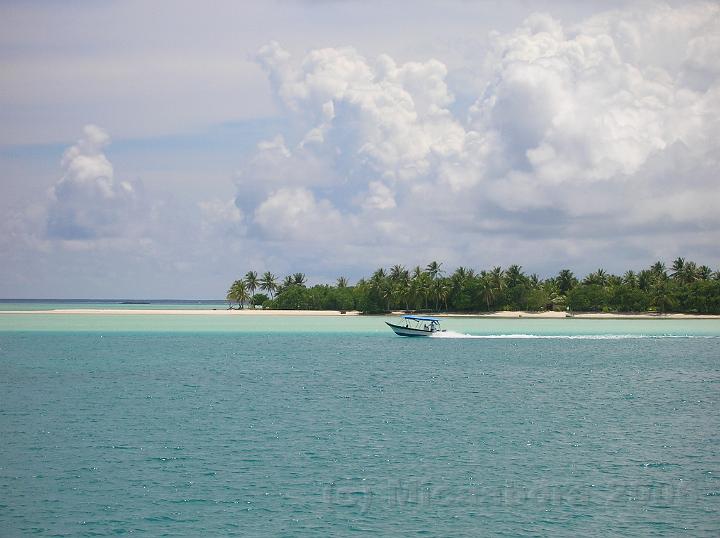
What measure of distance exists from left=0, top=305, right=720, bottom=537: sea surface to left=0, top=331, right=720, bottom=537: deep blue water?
100mm

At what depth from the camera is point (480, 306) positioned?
19188cm

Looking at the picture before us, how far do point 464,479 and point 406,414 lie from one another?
14.2 metres

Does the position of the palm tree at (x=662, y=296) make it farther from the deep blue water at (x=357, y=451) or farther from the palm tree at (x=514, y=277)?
the deep blue water at (x=357, y=451)

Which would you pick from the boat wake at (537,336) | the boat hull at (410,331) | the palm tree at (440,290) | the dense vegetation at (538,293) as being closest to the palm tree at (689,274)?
the dense vegetation at (538,293)

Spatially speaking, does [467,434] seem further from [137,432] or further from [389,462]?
[137,432]

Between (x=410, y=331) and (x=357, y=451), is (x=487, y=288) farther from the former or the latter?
(x=357, y=451)

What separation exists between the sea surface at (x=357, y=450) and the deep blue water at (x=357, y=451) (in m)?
0.10

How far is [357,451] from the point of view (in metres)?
32.2

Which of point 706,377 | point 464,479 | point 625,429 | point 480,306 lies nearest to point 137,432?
point 464,479

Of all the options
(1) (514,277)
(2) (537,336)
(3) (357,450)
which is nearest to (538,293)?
(1) (514,277)

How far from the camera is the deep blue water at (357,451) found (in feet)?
77.5

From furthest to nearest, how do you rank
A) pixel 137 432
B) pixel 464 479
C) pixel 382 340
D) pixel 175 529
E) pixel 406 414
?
pixel 382 340 < pixel 406 414 < pixel 137 432 < pixel 464 479 < pixel 175 529

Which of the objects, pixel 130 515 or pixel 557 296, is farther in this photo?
pixel 557 296

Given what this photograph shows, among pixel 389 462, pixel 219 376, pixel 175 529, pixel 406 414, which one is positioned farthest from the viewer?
pixel 219 376
